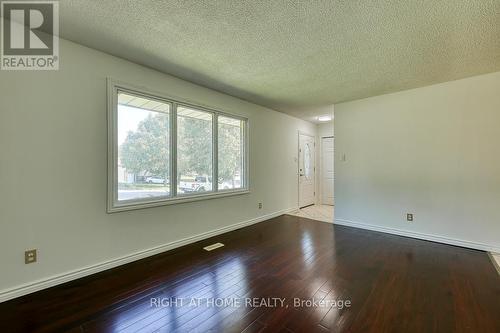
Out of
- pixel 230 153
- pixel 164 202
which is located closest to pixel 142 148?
pixel 164 202

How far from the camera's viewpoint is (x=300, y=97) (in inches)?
164

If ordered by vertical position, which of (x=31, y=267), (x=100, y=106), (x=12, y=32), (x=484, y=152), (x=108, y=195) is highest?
(x=12, y=32)

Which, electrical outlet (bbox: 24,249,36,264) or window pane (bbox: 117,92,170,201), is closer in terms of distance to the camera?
electrical outlet (bbox: 24,249,36,264)

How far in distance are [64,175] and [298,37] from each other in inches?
109

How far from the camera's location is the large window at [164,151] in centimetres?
267

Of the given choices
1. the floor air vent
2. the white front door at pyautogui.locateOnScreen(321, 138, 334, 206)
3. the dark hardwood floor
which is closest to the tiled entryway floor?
the white front door at pyautogui.locateOnScreen(321, 138, 334, 206)

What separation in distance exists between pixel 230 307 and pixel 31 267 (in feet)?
6.29

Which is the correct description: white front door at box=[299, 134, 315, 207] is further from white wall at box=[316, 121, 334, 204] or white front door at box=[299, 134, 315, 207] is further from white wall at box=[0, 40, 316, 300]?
white wall at box=[0, 40, 316, 300]

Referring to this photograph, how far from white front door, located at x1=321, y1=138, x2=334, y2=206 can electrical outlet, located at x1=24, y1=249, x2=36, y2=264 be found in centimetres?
625

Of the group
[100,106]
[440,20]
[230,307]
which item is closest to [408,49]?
[440,20]

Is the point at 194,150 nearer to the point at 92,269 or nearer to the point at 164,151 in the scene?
the point at 164,151

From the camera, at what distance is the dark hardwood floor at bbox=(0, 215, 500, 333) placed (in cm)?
168

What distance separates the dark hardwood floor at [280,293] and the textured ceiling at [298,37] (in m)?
2.48

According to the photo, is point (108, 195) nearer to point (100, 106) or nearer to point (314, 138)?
point (100, 106)
